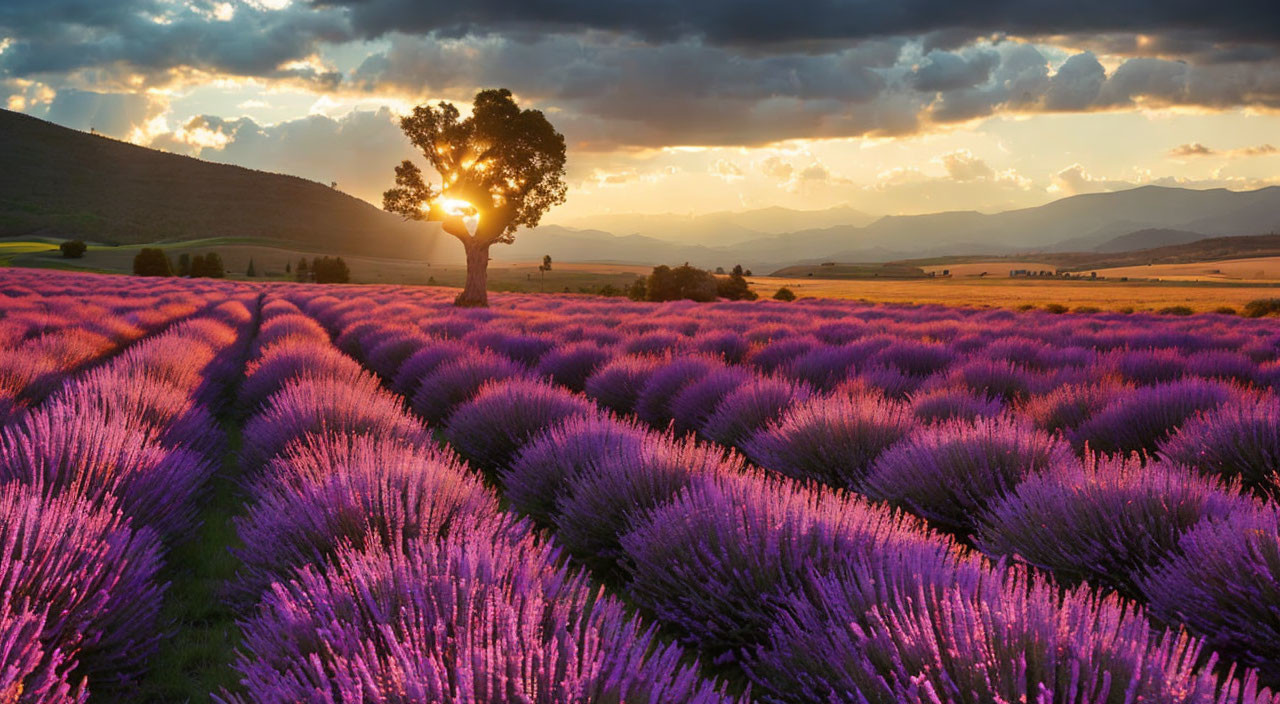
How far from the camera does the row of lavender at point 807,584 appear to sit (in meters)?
1.67

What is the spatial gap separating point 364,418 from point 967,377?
5.71 m

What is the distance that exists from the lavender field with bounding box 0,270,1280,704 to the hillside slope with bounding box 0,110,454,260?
12461cm

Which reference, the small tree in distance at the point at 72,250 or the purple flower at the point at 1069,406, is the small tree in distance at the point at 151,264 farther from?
the purple flower at the point at 1069,406

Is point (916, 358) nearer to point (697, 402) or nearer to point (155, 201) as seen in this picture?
point (697, 402)

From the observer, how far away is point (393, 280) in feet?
252

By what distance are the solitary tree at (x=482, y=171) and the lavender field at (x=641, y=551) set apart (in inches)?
780

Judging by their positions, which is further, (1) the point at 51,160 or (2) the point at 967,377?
(1) the point at 51,160

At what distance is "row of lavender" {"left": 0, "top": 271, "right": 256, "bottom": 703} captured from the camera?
209 centimetres

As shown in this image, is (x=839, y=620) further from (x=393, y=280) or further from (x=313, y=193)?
(x=313, y=193)

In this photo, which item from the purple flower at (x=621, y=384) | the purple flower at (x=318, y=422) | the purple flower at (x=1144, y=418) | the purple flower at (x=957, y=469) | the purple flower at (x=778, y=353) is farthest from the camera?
the purple flower at (x=778, y=353)

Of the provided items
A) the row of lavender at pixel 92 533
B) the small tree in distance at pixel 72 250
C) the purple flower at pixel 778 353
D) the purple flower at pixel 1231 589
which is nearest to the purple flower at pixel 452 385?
the row of lavender at pixel 92 533

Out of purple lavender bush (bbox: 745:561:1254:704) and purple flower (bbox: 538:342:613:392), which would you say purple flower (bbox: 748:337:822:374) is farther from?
purple lavender bush (bbox: 745:561:1254:704)

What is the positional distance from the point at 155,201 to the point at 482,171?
122 m

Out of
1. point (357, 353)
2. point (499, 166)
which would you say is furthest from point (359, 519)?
point (499, 166)
